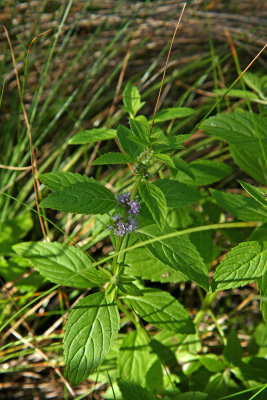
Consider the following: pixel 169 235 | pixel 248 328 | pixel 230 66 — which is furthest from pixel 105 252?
pixel 230 66

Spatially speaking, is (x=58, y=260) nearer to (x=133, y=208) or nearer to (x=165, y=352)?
(x=133, y=208)

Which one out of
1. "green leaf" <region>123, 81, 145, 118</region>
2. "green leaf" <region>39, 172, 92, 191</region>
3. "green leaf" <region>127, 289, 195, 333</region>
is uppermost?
"green leaf" <region>123, 81, 145, 118</region>

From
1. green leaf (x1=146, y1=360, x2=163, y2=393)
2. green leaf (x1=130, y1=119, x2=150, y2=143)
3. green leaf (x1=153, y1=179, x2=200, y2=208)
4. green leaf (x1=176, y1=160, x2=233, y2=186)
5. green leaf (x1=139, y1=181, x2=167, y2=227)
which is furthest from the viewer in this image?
green leaf (x1=176, y1=160, x2=233, y2=186)

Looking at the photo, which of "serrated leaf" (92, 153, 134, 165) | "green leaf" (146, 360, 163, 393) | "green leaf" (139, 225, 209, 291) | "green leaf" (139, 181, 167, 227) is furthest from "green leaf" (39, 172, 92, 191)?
"green leaf" (146, 360, 163, 393)

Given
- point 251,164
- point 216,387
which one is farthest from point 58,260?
point 251,164

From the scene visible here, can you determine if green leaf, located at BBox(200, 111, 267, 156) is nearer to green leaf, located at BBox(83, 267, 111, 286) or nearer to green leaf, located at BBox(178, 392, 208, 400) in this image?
green leaf, located at BBox(83, 267, 111, 286)

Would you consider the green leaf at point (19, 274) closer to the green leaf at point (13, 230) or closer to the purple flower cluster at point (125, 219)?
the green leaf at point (13, 230)
